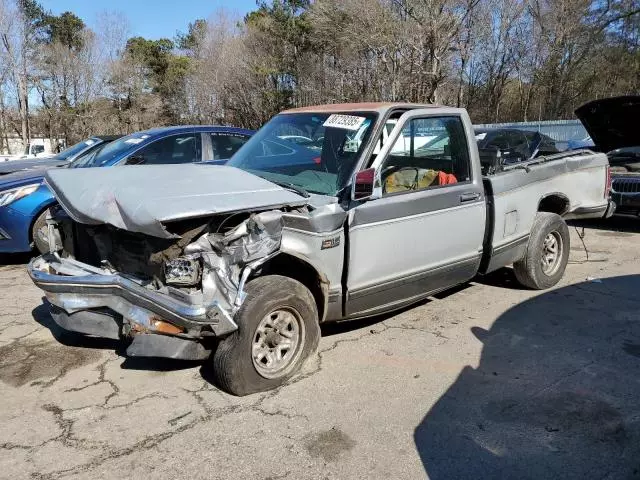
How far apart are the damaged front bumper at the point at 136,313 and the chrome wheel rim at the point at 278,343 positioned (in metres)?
0.33

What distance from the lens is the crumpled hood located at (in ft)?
10.6

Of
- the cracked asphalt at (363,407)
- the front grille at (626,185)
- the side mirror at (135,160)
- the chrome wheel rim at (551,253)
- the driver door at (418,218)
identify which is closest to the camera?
the cracked asphalt at (363,407)

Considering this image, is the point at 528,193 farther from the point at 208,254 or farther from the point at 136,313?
the point at 136,313

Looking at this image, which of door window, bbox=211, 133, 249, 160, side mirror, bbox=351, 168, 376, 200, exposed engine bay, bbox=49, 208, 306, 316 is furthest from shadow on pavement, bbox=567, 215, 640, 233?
exposed engine bay, bbox=49, 208, 306, 316

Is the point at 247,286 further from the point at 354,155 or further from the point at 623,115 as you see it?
the point at 623,115

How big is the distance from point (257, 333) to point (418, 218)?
163cm

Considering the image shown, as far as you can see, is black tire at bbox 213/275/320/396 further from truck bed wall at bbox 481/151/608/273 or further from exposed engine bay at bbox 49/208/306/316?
truck bed wall at bbox 481/151/608/273

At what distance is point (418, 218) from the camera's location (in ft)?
14.3

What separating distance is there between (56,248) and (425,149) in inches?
126

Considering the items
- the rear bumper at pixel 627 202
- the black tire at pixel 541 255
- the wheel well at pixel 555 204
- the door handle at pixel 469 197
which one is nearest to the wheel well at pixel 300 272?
the door handle at pixel 469 197

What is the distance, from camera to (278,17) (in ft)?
122

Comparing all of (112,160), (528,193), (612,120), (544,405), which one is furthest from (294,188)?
(612,120)

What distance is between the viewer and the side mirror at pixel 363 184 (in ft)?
12.4

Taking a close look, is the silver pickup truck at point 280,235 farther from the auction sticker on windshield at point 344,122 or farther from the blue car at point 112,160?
the blue car at point 112,160
